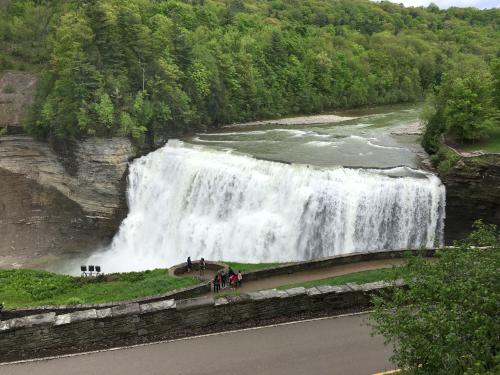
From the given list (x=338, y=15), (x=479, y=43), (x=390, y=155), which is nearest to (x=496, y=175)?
(x=390, y=155)

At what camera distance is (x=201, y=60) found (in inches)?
1486

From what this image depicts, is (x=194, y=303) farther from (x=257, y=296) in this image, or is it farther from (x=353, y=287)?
(x=353, y=287)

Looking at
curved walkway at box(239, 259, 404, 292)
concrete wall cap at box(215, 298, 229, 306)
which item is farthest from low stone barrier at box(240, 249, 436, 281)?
→ concrete wall cap at box(215, 298, 229, 306)

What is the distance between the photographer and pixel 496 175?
19.5 meters

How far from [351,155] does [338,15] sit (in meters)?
45.8

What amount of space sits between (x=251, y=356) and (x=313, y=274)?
7.15 meters

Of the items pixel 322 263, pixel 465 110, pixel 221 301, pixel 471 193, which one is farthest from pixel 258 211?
pixel 221 301

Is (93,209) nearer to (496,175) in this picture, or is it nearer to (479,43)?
(496,175)

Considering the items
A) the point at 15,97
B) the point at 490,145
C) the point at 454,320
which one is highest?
the point at 15,97

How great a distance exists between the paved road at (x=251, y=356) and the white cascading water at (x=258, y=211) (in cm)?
970

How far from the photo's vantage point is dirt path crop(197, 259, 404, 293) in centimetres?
1600

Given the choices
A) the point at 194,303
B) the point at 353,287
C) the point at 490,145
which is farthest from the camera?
the point at 490,145

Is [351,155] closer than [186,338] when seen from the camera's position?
No

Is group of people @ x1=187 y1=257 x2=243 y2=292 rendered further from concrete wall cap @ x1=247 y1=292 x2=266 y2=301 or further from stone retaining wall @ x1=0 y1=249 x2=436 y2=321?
concrete wall cap @ x1=247 y1=292 x2=266 y2=301
